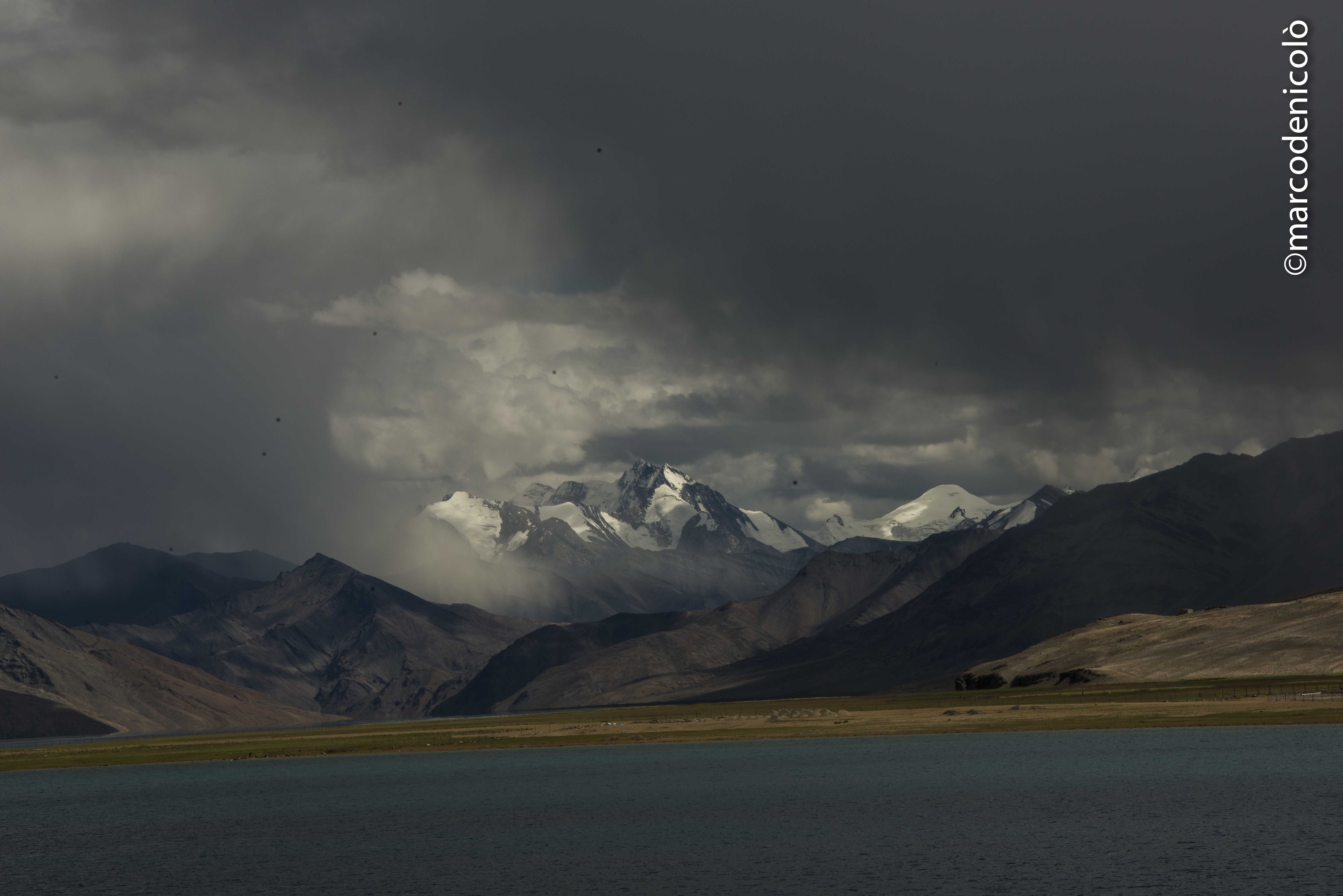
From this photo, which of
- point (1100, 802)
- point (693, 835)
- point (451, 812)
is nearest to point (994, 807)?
point (1100, 802)

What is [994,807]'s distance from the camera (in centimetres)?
8656

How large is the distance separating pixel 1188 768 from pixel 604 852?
55.8m

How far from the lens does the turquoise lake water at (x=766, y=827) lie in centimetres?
6338

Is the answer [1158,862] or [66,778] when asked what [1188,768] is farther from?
[66,778]

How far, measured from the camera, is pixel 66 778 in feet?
592

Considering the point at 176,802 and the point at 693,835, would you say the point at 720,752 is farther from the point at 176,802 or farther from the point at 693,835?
the point at 693,835

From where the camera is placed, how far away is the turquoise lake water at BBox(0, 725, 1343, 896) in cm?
6338

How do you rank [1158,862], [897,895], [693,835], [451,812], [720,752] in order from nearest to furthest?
[897,895]
[1158,862]
[693,835]
[451,812]
[720,752]

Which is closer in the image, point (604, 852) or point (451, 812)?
point (604, 852)

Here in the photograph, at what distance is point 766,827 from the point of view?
83.9 meters

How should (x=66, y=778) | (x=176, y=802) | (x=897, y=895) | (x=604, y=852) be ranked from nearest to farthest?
(x=897, y=895) < (x=604, y=852) < (x=176, y=802) < (x=66, y=778)

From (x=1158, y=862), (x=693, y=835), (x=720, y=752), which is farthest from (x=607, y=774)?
(x=1158, y=862)

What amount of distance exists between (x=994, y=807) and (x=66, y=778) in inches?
5878

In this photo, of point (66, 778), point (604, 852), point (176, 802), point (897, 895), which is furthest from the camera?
point (66, 778)
